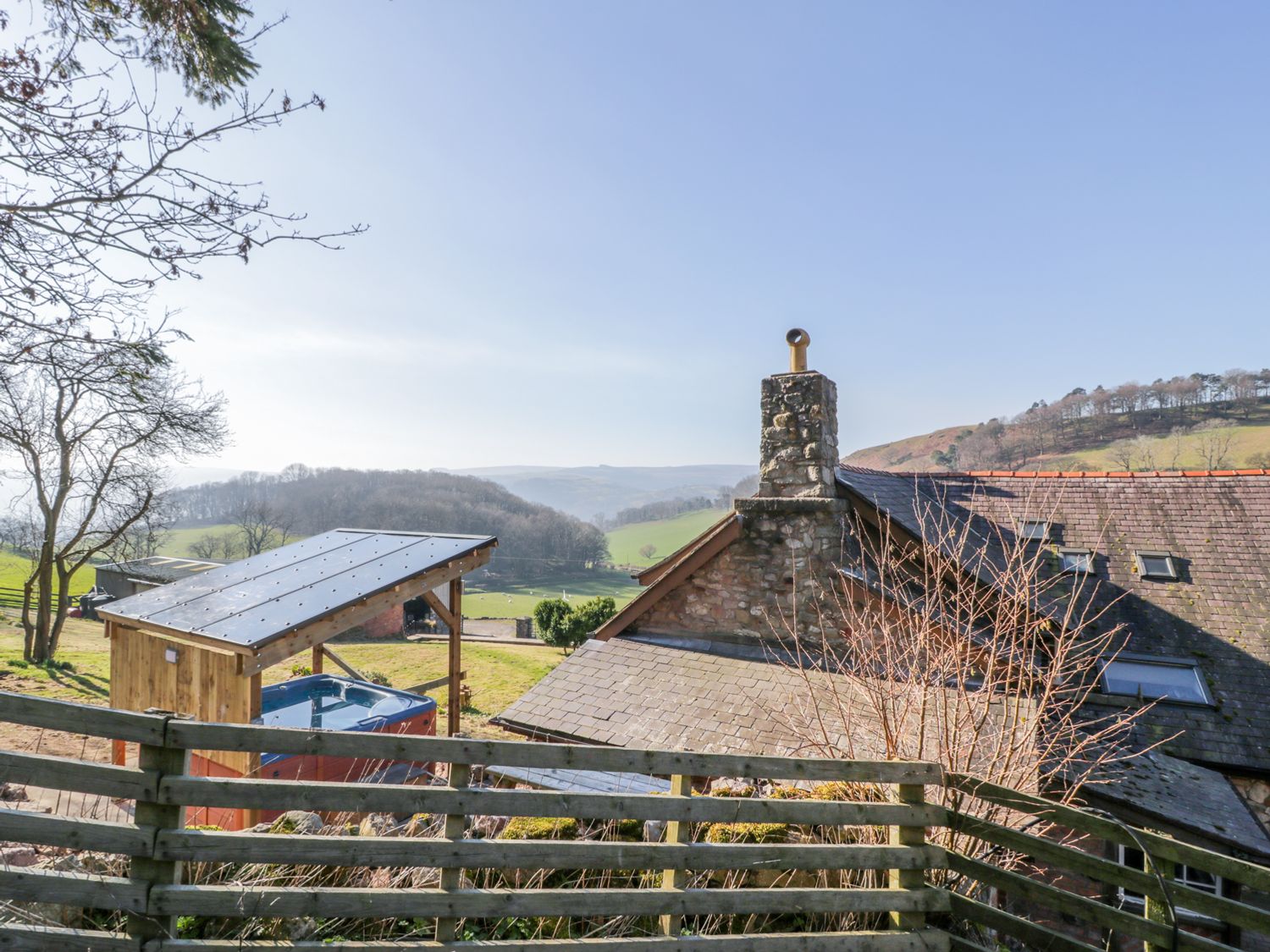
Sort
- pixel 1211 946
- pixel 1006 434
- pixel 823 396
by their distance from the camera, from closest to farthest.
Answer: pixel 1211 946 → pixel 823 396 → pixel 1006 434

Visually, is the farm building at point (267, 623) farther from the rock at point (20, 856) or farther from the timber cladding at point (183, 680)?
the rock at point (20, 856)

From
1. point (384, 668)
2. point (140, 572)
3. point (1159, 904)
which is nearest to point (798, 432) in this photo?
point (1159, 904)

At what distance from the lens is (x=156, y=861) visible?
2432 mm

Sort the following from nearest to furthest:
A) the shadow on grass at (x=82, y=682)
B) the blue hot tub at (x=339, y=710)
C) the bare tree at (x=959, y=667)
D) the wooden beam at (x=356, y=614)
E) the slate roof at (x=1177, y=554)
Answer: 1. the bare tree at (x=959, y=667)
2. the wooden beam at (x=356, y=614)
3. the blue hot tub at (x=339, y=710)
4. the slate roof at (x=1177, y=554)
5. the shadow on grass at (x=82, y=682)

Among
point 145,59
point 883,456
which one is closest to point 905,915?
point 145,59

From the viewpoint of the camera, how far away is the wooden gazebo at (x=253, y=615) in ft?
20.7

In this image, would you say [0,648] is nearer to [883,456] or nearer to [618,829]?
[618,829]

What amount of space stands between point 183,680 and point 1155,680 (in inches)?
492

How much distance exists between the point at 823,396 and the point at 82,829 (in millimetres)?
7870

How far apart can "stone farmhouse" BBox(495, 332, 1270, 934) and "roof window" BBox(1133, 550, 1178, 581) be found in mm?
29

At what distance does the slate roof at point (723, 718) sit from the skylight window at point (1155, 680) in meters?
1.05

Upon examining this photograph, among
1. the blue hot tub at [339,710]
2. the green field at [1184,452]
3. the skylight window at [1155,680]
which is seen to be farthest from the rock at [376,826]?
the green field at [1184,452]

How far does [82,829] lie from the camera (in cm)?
233

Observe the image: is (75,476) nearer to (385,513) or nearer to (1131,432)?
(385,513)
